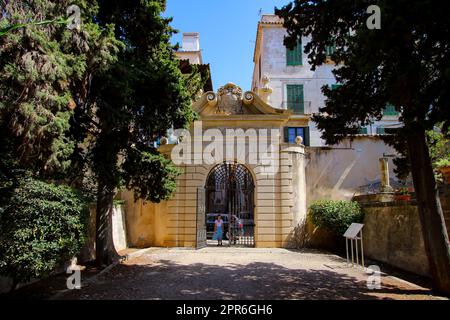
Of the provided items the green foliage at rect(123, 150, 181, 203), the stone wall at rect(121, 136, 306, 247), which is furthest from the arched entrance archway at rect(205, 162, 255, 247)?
the green foliage at rect(123, 150, 181, 203)

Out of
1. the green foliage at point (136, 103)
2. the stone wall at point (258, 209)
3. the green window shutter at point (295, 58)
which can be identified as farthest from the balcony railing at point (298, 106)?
the green foliage at point (136, 103)

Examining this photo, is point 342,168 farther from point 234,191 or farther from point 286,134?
point 286,134

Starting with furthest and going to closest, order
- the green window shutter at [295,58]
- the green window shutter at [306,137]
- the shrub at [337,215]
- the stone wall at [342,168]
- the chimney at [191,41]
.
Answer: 1. the chimney at [191,41]
2. the green window shutter at [295,58]
3. the green window shutter at [306,137]
4. the stone wall at [342,168]
5. the shrub at [337,215]

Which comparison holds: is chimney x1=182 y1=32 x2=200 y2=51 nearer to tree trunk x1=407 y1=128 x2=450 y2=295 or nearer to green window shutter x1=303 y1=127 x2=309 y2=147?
green window shutter x1=303 y1=127 x2=309 y2=147

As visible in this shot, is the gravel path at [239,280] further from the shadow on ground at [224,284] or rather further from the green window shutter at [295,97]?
the green window shutter at [295,97]

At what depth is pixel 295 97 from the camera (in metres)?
22.7

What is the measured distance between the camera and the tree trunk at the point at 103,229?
901 cm

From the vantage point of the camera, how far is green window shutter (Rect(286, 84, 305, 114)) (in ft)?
73.7

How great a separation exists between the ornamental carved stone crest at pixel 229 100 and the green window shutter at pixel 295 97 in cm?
960

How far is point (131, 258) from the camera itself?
10430 millimetres

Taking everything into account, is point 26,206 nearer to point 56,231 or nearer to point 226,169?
point 56,231

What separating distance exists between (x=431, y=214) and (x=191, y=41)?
22.5 meters

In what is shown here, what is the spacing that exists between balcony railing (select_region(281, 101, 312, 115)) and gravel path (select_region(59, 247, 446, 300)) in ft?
43.2
